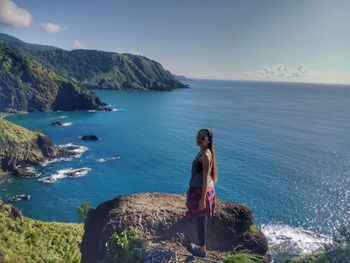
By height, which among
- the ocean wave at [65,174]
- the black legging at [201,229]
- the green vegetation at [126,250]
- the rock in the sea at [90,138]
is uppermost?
the black legging at [201,229]

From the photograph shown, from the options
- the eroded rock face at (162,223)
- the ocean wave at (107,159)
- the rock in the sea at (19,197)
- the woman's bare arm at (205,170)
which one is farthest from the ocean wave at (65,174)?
the woman's bare arm at (205,170)

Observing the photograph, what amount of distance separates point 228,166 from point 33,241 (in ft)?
194

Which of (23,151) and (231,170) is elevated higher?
(23,151)

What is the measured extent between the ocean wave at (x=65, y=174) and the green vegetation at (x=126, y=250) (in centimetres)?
6148

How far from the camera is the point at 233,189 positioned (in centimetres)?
6256

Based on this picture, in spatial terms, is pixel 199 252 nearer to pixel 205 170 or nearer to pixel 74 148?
pixel 205 170

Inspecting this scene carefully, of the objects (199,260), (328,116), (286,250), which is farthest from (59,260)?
(328,116)

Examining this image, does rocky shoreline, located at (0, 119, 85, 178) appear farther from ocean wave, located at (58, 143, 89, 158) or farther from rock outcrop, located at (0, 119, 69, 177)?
ocean wave, located at (58, 143, 89, 158)

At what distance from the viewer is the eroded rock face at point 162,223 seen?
1257cm

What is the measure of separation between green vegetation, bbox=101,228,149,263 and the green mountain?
151157mm

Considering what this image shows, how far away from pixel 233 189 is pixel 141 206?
50.4m

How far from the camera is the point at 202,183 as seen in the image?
33.3 feet

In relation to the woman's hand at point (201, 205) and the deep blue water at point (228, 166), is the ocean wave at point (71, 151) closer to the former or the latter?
the deep blue water at point (228, 166)

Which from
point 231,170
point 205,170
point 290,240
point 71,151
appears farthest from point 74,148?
point 205,170
